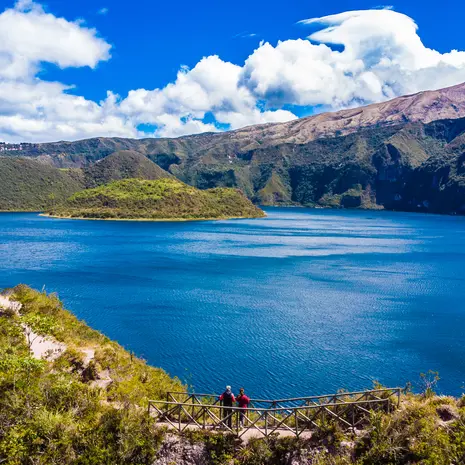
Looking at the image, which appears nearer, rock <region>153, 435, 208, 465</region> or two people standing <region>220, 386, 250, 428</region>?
rock <region>153, 435, 208, 465</region>

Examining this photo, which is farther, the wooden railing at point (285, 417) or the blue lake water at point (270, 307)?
the blue lake water at point (270, 307)

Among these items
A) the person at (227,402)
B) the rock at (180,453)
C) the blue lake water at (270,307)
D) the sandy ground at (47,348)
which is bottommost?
the blue lake water at (270,307)

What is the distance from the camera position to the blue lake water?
151 feet

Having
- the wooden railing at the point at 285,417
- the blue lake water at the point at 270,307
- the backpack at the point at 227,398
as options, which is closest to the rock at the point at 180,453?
the wooden railing at the point at 285,417

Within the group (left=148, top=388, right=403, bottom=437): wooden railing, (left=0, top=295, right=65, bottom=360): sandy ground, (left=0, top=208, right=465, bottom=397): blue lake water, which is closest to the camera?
(left=148, top=388, right=403, bottom=437): wooden railing

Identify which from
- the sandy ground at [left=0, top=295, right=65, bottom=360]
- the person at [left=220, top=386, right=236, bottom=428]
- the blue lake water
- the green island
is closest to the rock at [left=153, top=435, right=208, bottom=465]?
the green island

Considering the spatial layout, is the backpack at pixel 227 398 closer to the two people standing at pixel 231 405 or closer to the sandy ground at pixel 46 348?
the two people standing at pixel 231 405

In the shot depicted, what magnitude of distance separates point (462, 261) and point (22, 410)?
121 metres

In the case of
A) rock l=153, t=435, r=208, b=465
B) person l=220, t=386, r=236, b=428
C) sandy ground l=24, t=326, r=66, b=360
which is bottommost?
rock l=153, t=435, r=208, b=465

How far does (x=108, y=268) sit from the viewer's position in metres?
105

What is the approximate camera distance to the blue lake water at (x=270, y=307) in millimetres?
46156

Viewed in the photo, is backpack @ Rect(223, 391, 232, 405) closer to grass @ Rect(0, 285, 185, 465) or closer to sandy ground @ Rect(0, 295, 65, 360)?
grass @ Rect(0, 285, 185, 465)

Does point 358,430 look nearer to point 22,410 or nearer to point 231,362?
point 22,410

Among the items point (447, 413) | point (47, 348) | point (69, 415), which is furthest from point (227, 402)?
point (47, 348)
